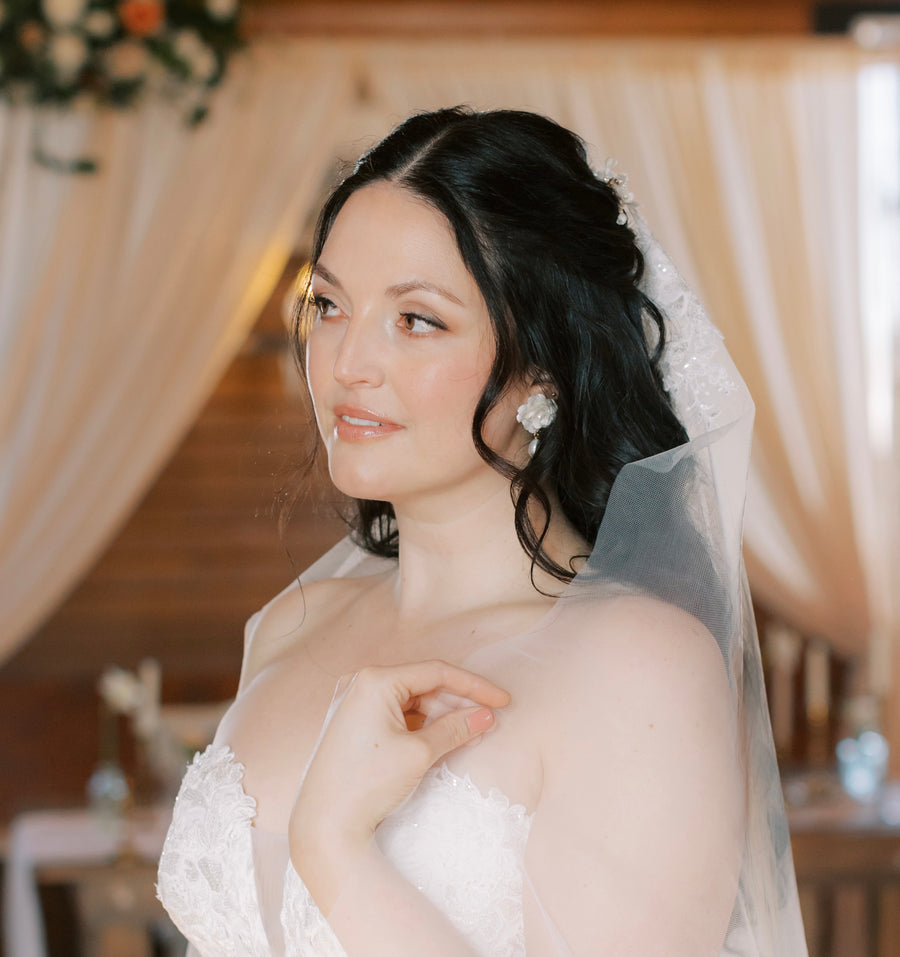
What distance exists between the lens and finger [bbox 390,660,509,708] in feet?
4.37

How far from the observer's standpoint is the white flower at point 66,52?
4.06 meters

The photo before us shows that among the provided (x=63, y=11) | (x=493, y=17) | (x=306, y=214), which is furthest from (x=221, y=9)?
(x=493, y=17)

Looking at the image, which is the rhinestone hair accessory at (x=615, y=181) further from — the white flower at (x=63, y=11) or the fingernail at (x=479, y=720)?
the white flower at (x=63, y=11)

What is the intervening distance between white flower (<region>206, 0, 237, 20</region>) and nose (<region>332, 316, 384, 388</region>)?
3.12m

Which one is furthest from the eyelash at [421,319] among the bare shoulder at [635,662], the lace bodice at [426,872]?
the lace bodice at [426,872]

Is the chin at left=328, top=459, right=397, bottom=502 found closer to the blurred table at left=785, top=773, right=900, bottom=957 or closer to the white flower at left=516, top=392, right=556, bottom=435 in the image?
the white flower at left=516, top=392, right=556, bottom=435

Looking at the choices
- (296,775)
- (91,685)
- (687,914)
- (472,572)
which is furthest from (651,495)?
(91,685)

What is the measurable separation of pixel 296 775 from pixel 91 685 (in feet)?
11.7

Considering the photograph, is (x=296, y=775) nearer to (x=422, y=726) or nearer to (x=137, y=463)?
(x=422, y=726)

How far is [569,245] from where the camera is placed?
155 cm

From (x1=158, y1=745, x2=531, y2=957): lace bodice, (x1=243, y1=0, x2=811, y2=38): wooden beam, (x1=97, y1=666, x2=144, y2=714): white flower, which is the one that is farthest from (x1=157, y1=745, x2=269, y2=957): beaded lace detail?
(x1=243, y1=0, x2=811, y2=38): wooden beam

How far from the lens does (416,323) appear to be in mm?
1502

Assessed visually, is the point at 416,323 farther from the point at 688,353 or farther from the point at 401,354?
the point at 688,353

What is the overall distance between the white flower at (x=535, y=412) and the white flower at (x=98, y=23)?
10.4ft
